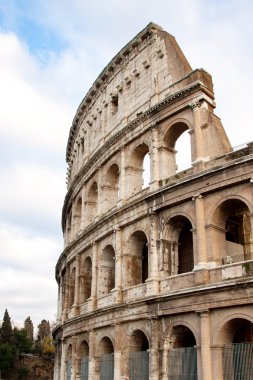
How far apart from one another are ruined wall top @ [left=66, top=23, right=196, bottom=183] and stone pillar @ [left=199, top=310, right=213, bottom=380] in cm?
872

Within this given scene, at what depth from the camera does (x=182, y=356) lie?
584 inches

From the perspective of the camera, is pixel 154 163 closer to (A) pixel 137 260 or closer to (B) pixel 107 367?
(A) pixel 137 260

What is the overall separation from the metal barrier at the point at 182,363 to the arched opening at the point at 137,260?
3.54 m

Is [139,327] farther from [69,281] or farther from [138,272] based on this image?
[69,281]

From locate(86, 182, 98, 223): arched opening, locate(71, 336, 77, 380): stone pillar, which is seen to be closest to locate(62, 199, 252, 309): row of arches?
locate(71, 336, 77, 380): stone pillar

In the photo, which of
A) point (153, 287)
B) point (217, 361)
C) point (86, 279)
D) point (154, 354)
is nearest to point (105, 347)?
point (154, 354)

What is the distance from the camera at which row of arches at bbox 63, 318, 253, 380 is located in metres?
13.5

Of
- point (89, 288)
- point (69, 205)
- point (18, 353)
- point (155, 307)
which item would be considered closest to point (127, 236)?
point (155, 307)

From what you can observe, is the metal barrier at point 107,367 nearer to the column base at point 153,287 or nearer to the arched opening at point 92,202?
the column base at point 153,287

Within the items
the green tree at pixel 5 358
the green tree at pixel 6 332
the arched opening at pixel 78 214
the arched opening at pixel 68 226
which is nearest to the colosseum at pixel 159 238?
the arched opening at pixel 78 214

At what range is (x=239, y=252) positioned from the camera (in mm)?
16781

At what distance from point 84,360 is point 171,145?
9550 mm

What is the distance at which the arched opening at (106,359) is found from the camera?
1783cm

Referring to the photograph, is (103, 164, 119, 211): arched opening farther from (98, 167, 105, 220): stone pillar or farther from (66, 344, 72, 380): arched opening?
(66, 344, 72, 380): arched opening
